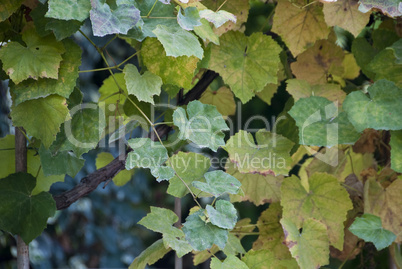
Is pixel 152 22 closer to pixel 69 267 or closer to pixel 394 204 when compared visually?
pixel 394 204

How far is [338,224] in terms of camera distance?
102cm

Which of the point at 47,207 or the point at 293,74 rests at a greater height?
the point at 293,74

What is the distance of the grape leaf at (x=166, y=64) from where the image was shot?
2.78 feet

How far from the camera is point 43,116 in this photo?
0.78 meters


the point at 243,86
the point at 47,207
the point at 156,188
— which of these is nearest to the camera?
the point at 47,207

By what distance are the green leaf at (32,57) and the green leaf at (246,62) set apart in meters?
0.35

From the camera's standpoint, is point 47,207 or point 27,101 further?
point 47,207

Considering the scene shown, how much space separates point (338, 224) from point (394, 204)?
0.45 feet

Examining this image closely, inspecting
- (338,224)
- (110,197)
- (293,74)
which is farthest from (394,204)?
(110,197)

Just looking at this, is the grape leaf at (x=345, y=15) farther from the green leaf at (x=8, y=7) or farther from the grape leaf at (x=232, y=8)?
the green leaf at (x=8, y=7)

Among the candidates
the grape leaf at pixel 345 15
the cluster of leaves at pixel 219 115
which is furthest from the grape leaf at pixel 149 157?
the grape leaf at pixel 345 15

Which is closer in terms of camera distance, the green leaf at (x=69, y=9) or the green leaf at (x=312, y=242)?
the green leaf at (x=69, y=9)

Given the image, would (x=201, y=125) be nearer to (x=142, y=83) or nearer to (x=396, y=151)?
(x=142, y=83)

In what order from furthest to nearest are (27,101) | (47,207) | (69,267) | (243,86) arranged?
1. (69,267)
2. (243,86)
3. (47,207)
4. (27,101)
